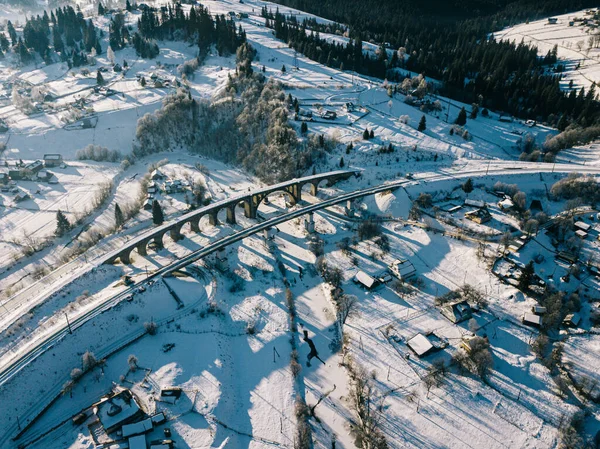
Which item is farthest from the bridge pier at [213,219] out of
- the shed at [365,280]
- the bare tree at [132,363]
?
the bare tree at [132,363]

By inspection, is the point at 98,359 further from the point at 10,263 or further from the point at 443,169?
the point at 443,169

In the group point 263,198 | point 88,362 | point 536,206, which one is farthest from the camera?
point 263,198

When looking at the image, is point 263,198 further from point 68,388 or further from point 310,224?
point 68,388

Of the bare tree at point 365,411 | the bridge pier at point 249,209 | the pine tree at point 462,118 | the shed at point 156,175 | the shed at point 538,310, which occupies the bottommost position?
the bare tree at point 365,411

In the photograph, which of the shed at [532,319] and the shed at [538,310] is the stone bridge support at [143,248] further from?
the shed at [538,310]

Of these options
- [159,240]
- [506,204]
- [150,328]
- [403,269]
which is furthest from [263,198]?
[506,204]

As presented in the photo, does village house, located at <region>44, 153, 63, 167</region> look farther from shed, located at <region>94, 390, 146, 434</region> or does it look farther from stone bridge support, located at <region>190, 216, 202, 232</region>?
shed, located at <region>94, 390, 146, 434</region>

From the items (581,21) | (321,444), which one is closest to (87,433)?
(321,444)
